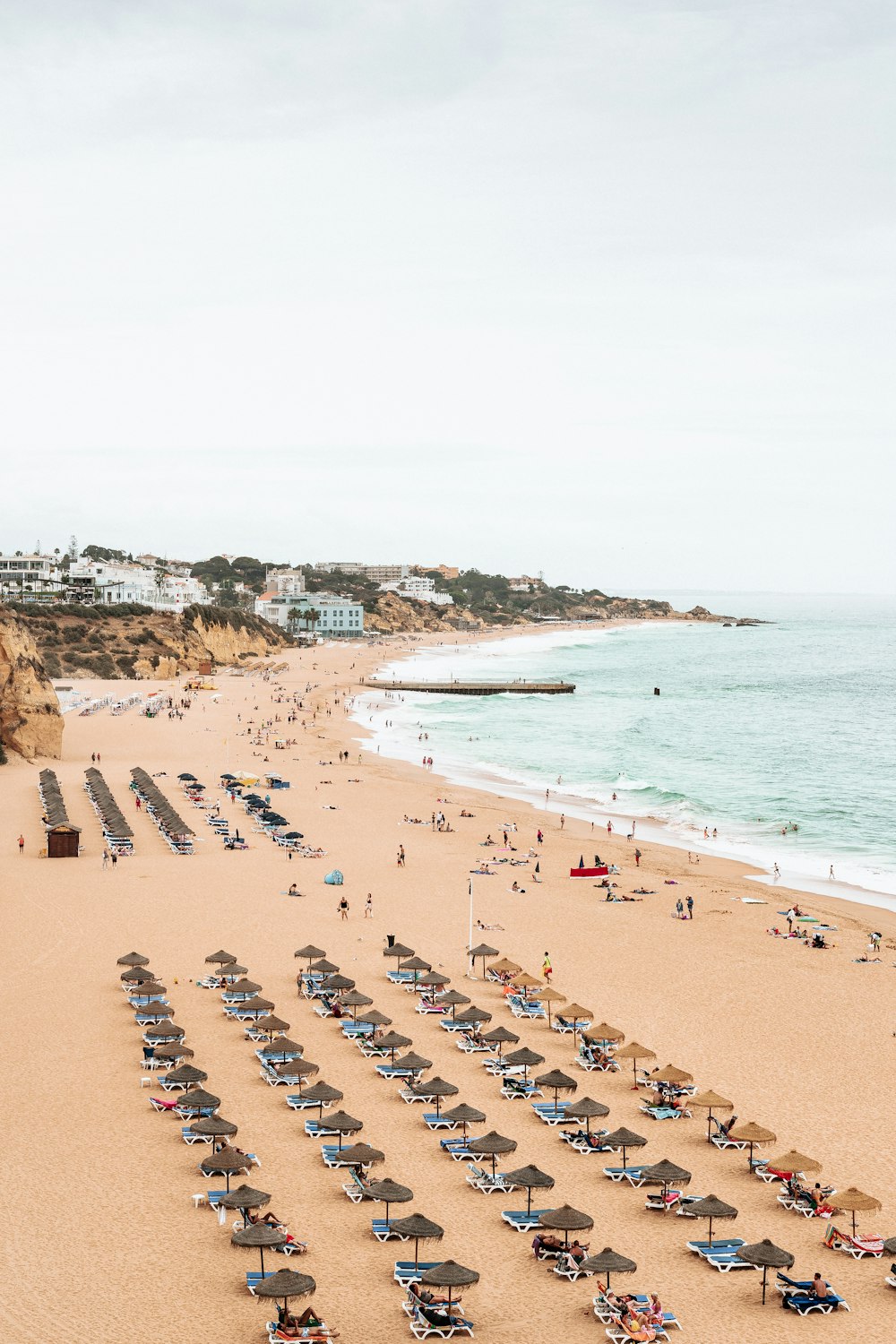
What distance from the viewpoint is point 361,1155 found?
15922 millimetres

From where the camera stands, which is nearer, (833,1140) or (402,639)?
(833,1140)

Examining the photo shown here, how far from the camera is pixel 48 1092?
61.4ft

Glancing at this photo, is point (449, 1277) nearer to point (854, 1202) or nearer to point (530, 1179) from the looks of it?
point (530, 1179)

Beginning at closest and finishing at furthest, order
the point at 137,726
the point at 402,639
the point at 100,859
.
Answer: the point at 100,859 → the point at 137,726 → the point at 402,639

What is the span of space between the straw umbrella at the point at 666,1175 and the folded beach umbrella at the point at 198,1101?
21.5 feet

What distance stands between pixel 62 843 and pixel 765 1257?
27391 mm

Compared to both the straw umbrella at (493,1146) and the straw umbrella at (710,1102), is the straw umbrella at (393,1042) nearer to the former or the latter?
the straw umbrella at (493,1146)

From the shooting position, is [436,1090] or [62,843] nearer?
[436,1090]

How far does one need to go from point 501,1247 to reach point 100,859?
2395 centimetres

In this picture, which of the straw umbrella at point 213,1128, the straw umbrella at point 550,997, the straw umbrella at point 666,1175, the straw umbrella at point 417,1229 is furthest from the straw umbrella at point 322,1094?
the straw umbrella at point 550,997

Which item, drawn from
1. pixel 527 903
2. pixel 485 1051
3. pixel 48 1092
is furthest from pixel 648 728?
pixel 48 1092

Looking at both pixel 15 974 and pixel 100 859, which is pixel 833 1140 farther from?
pixel 100 859

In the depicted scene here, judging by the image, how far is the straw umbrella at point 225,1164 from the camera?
15570 mm

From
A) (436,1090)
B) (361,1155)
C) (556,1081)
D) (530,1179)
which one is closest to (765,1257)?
(530,1179)
